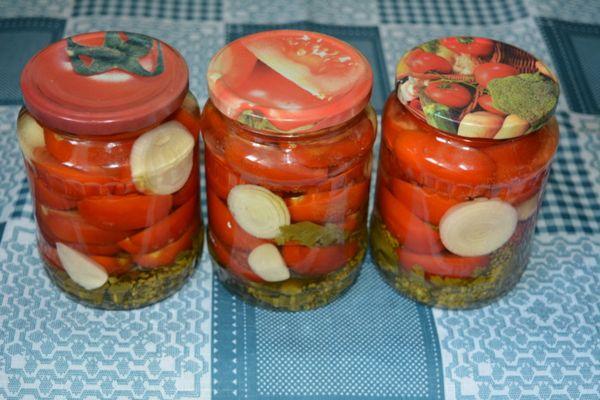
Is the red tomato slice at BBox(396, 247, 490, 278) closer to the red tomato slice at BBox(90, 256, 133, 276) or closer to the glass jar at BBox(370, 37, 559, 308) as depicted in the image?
the glass jar at BBox(370, 37, 559, 308)

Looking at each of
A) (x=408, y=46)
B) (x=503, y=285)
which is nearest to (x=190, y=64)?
(x=408, y=46)

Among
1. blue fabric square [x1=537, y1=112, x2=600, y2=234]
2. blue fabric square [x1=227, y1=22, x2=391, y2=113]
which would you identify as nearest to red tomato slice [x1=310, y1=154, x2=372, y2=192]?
blue fabric square [x1=537, y1=112, x2=600, y2=234]

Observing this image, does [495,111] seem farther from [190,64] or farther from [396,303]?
[190,64]

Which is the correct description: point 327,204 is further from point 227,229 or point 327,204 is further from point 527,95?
point 527,95

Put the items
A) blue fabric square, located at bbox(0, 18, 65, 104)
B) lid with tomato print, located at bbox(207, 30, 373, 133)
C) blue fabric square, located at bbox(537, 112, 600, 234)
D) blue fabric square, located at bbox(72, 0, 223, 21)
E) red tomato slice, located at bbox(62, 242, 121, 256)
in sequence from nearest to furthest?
lid with tomato print, located at bbox(207, 30, 373, 133), red tomato slice, located at bbox(62, 242, 121, 256), blue fabric square, located at bbox(537, 112, 600, 234), blue fabric square, located at bbox(0, 18, 65, 104), blue fabric square, located at bbox(72, 0, 223, 21)

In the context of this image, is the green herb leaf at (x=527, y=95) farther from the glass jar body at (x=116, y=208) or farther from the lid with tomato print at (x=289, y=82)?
the glass jar body at (x=116, y=208)

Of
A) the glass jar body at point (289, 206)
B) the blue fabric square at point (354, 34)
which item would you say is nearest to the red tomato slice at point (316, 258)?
the glass jar body at point (289, 206)
